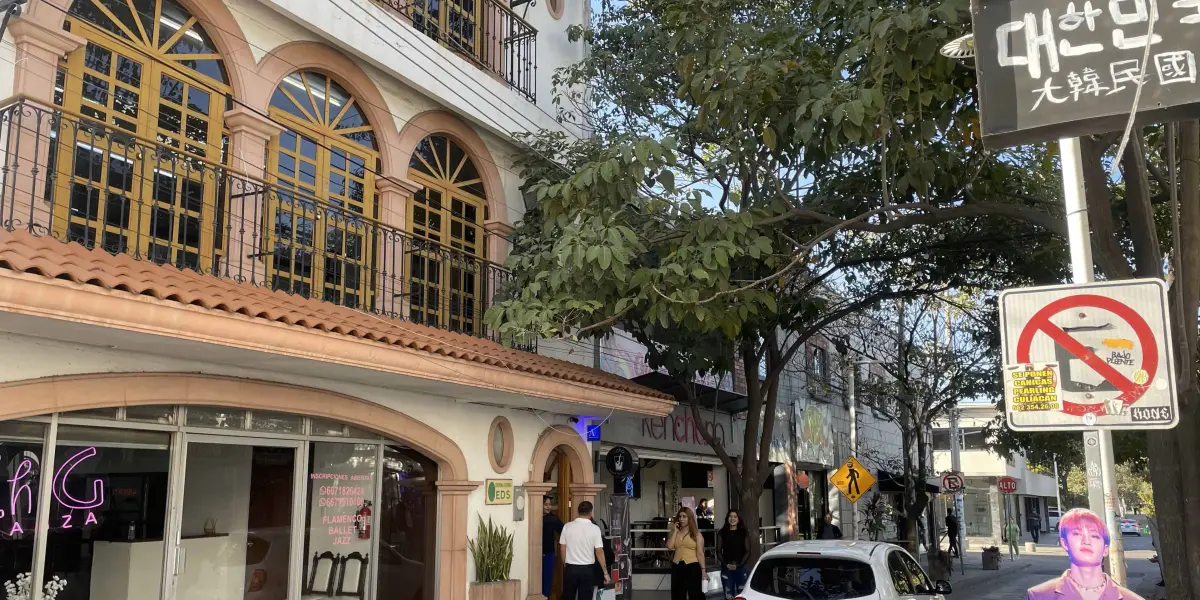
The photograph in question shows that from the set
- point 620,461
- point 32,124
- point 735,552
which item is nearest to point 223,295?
point 32,124

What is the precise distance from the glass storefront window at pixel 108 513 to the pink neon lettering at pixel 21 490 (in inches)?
8.1

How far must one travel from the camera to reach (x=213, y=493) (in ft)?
28.4

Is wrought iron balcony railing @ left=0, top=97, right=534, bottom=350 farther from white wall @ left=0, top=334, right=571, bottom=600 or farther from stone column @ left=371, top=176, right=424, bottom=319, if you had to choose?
white wall @ left=0, top=334, right=571, bottom=600

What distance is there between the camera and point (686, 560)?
13094mm

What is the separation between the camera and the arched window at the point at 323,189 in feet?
32.0

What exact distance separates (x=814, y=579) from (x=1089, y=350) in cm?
496

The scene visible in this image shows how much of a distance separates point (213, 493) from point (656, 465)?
1356 centimetres

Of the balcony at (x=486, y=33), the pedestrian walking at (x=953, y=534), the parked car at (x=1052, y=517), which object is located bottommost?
the parked car at (x=1052, y=517)

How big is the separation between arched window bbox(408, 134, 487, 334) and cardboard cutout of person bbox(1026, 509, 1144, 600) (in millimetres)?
7568

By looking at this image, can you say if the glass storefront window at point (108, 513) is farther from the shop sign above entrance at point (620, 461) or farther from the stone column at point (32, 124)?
the shop sign above entrance at point (620, 461)

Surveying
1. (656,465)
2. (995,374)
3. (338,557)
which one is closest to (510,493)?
(338,557)

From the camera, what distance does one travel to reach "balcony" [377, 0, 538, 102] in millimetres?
12227

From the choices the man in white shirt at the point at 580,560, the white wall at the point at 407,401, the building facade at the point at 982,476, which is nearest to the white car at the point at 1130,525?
the building facade at the point at 982,476

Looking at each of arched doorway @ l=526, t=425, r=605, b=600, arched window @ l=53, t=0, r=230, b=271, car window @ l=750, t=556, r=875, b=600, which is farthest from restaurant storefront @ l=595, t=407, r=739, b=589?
arched window @ l=53, t=0, r=230, b=271
